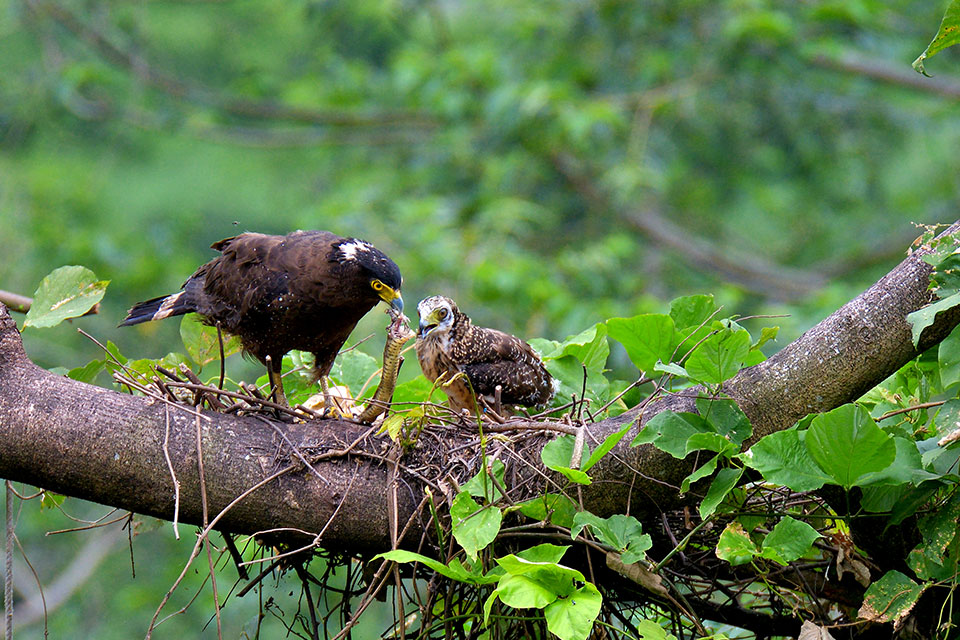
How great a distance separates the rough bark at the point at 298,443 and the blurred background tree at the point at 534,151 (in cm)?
308

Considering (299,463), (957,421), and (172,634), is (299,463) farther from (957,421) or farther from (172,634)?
(172,634)

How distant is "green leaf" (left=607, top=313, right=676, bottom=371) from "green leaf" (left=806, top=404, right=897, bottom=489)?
509 millimetres

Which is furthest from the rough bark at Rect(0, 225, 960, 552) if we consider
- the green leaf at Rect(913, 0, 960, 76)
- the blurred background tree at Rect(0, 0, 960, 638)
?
the blurred background tree at Rect(0, 0, 960, 638)

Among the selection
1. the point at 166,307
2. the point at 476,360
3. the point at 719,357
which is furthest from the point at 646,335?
the point at 166,307

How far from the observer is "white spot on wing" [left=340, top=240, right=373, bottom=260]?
304 centimetres

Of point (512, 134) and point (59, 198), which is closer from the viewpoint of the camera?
point (512, 134)

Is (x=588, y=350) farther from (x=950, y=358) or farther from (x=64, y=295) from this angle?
(x=64, y=295)

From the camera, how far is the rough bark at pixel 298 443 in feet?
6.22

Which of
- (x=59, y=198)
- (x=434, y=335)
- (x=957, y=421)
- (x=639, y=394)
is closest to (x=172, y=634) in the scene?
(x=59, y=198)

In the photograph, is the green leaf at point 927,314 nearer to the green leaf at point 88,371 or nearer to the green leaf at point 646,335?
the green leaf at point 646,335

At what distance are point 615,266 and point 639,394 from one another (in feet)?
13.2

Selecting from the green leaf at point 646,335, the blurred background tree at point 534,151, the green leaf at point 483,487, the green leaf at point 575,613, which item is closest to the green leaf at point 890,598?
the green leaf at point 575,613

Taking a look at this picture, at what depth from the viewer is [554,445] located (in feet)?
6.62

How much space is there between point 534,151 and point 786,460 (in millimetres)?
5481
